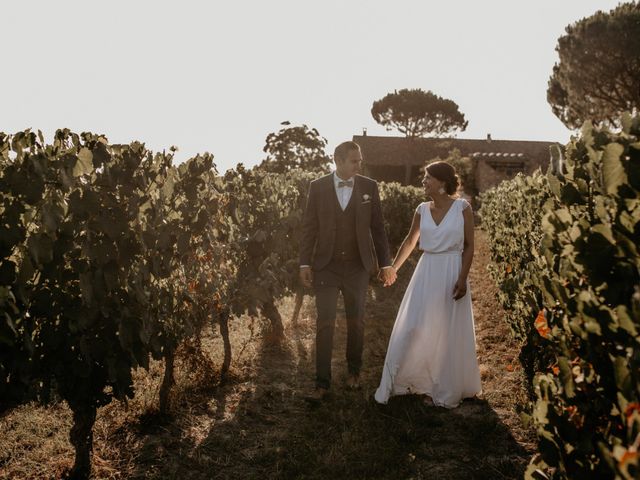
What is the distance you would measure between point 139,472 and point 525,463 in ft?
8.18

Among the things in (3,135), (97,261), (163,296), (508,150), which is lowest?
(163,296)

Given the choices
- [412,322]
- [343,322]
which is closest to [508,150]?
[343,322]

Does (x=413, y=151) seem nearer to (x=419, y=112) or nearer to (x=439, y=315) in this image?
(x=419, y=112)

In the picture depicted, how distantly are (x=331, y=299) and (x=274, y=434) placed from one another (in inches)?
50.6

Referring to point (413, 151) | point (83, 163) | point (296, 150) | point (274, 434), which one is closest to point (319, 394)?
point (274, 434)

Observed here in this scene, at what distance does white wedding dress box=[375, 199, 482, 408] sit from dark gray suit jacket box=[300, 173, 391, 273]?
1.71ft

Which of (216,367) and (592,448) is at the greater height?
(592,448)

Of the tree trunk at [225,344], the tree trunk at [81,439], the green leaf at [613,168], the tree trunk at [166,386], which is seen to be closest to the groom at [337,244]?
the tree trunk at [225,344]

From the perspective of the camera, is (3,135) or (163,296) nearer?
(3,135)

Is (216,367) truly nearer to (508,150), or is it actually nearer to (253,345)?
(253,345)

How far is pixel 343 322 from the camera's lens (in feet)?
27.3

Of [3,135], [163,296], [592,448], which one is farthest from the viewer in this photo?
[163,296]

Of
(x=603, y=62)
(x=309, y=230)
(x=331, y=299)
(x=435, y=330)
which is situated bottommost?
(x=435, y=330)

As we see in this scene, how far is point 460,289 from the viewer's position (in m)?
4.69
